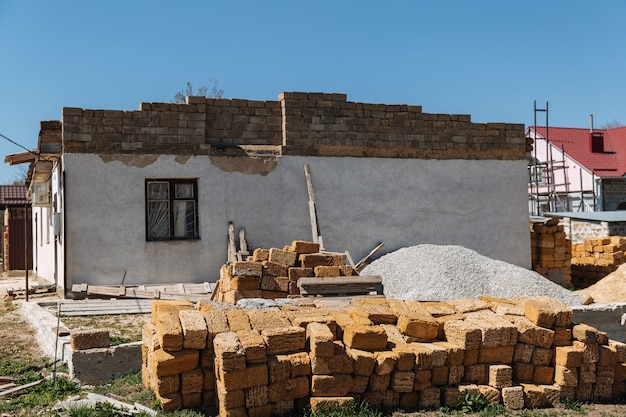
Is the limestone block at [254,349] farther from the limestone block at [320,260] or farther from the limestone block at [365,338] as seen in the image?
the limestone block at [320,260]

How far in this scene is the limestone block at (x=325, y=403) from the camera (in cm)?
730

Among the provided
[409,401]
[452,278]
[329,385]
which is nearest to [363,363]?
[329,385]

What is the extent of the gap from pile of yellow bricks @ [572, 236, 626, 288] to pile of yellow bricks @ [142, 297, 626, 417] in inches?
508

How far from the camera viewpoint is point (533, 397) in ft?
26.6

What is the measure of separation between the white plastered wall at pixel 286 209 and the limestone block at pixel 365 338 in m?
8.26

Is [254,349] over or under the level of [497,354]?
over

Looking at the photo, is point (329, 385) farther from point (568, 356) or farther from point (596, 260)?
point (596, 260)

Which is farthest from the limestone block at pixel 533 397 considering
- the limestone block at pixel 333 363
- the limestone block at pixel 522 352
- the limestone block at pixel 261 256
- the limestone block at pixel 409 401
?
the limestone block at pixel 261 256

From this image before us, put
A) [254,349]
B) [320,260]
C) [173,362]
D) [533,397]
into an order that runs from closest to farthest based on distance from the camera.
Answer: [254,349] < [173,362] < [533,397] < [320,260]

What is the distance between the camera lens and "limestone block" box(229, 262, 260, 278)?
12312 mm

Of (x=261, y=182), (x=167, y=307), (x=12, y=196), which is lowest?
(x=167, y=307)

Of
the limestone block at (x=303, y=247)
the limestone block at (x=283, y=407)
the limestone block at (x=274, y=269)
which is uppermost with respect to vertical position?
the limestone block at (x=303, y=247)

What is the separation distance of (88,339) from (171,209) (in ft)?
22.7

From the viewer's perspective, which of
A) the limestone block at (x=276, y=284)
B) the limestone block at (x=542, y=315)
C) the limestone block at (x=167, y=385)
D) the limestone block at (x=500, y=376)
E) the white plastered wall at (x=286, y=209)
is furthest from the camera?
the white plastered wall at (x=286, y=209)
